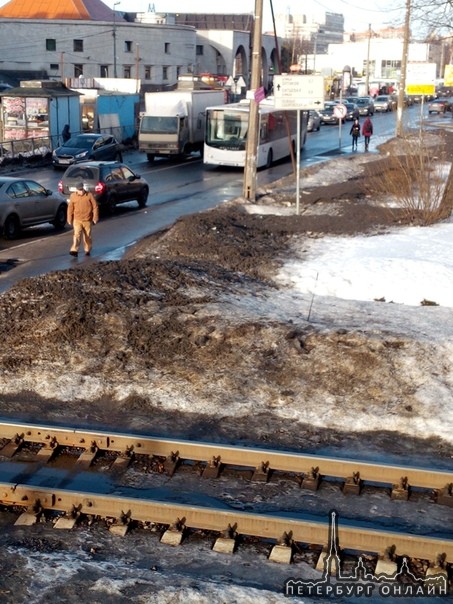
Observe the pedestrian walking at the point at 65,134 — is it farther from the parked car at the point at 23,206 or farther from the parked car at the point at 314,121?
the parked car at the point at 314,121

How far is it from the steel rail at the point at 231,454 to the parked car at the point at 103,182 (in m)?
17.0

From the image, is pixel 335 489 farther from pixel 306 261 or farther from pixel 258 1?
pixel 258 1

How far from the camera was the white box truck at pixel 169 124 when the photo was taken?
41219 millimetres

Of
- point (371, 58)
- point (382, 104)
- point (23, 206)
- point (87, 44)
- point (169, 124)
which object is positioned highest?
point (371, 58)

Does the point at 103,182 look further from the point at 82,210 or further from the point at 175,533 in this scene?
the point at 175,533

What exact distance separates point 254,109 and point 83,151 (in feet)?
45.0

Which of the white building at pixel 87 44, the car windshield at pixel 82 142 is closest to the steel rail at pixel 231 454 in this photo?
the car windshield at pixel 82 142

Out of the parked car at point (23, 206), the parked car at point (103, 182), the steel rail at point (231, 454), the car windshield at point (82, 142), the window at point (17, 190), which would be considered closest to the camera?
the steel rail at point (231, 454)

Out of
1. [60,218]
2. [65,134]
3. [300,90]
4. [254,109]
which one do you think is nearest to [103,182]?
[60,218]

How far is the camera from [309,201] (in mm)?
26625

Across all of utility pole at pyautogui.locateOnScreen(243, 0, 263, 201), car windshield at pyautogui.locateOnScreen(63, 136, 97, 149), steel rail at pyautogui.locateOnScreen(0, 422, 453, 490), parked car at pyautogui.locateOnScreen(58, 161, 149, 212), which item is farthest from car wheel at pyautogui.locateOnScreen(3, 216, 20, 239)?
car windshield at pyautogui.locateOnScreen(63, 136, 97, 149)

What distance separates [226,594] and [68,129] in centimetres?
3883

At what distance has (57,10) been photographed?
263ft

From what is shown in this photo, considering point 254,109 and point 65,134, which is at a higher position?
point 254,109
